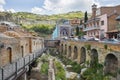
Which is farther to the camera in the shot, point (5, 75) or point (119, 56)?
point (119, 56)

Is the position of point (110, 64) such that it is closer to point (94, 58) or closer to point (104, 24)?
point (94, 58)

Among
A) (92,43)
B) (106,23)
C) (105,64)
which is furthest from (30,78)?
(106,23)

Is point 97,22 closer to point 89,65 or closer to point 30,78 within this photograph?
point 89,65

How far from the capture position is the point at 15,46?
96.7ft

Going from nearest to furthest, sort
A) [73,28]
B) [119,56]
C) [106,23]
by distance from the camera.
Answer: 1. [119,56]
2. [106,23]
3. [73,28]

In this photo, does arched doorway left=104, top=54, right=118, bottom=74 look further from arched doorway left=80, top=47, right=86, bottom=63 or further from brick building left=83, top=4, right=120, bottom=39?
brick building left=83, top=4, right=120, bottom=39

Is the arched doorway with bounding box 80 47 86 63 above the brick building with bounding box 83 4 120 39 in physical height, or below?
below

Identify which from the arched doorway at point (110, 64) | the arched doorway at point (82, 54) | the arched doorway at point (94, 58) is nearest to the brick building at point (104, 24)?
the arched doorway at point (82, 54)

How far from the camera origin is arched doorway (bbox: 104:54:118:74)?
3181 cm

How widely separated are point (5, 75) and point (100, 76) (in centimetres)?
1628

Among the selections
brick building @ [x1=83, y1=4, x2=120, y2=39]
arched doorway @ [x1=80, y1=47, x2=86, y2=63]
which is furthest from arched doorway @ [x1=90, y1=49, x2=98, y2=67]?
brick building @ [x1=83, y1=4, x2=120, y2=39]

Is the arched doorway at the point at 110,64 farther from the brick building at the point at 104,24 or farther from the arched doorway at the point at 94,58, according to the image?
the brick building at the point at 104,24

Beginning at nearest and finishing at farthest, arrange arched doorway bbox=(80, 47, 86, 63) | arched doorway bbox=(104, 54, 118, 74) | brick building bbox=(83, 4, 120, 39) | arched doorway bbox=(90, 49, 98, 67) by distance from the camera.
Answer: arched doorway bbox=(104, 54, 118, 74) → arched doorway bbox=(90, 49, 98, 67) → arched doorway bbox=(80, 47, 86, 63) → brick building bbox=(83, 4, 120, 39)

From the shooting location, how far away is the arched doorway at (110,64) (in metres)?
31.8
